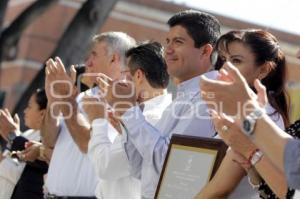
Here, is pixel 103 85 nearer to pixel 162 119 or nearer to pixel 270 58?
pixel 162 119

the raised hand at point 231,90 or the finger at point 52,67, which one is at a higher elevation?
the raised hand at point 231,90

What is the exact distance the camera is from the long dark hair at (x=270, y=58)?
11.1ft

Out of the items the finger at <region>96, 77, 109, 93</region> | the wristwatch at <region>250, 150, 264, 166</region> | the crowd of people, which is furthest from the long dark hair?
the finger at <region>96, 77, 109, 93</region>

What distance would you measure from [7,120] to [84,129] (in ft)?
4.66

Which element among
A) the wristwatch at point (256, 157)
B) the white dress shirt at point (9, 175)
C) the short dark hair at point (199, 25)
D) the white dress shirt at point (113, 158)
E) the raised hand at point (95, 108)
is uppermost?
the wristwatch at point (256, 157)

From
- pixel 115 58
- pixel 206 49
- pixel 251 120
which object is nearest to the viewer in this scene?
pixel 251 120

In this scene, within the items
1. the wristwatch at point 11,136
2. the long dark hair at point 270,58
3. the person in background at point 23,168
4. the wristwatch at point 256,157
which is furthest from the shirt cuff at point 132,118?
the wristwatch at point 11,136

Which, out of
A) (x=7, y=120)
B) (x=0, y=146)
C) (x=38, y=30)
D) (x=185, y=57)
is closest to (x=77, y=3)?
(x=38, y=30)

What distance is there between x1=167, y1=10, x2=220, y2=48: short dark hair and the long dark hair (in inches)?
18.4

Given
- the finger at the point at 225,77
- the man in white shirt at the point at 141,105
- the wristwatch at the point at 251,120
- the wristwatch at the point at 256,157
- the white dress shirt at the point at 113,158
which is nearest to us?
the wristwatch at the point at 251,120

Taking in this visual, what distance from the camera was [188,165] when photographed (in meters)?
3.30

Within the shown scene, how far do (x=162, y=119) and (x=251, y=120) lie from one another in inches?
57.9

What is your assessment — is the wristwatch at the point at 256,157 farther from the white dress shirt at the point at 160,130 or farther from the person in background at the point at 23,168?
the person in background at the point at 23,168

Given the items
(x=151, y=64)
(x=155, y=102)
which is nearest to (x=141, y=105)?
(x=155, y=102)
